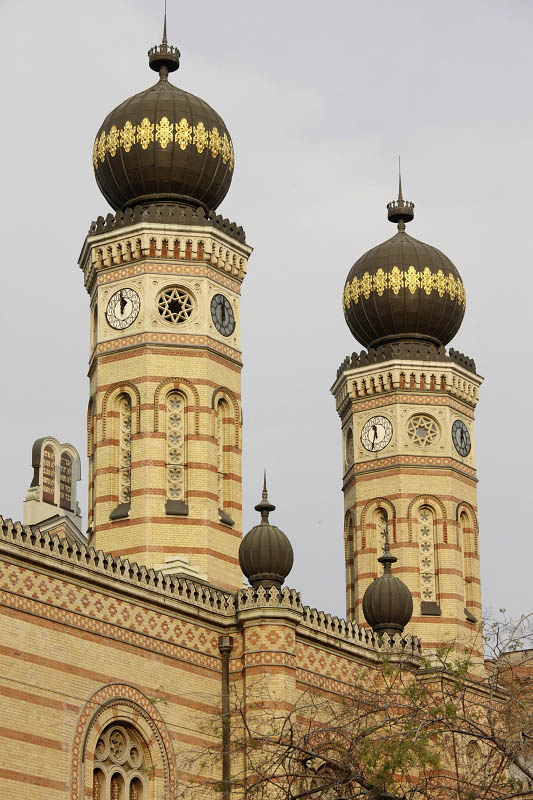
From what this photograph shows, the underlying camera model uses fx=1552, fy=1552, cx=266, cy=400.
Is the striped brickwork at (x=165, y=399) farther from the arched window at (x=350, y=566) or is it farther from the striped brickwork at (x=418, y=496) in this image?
the arched window at (x=350, y=566)

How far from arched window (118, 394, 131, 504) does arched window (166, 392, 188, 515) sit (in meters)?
0.80

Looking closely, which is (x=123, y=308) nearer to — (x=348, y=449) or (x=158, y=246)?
(x=158, y=246)

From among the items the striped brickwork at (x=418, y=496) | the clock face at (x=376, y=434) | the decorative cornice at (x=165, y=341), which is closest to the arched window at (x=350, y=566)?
the striped brickwork at (x=418, y=496)

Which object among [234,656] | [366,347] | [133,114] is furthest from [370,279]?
[234,656]

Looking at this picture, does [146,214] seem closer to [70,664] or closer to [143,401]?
[143,401]

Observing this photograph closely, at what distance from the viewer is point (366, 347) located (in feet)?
122

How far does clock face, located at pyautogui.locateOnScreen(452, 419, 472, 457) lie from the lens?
1390 inches

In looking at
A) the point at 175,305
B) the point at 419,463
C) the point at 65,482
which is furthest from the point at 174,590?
the point at 419,463

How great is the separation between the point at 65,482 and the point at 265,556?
7.05 meters

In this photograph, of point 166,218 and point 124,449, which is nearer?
point 124,449

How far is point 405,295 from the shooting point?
1421 inches

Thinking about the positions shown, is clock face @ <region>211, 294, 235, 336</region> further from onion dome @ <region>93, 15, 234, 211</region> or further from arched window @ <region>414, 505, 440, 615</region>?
arched window @ <region>414, 505, 440, 615</region>

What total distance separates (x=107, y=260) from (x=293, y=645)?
9.07m

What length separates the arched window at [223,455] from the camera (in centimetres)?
2936
